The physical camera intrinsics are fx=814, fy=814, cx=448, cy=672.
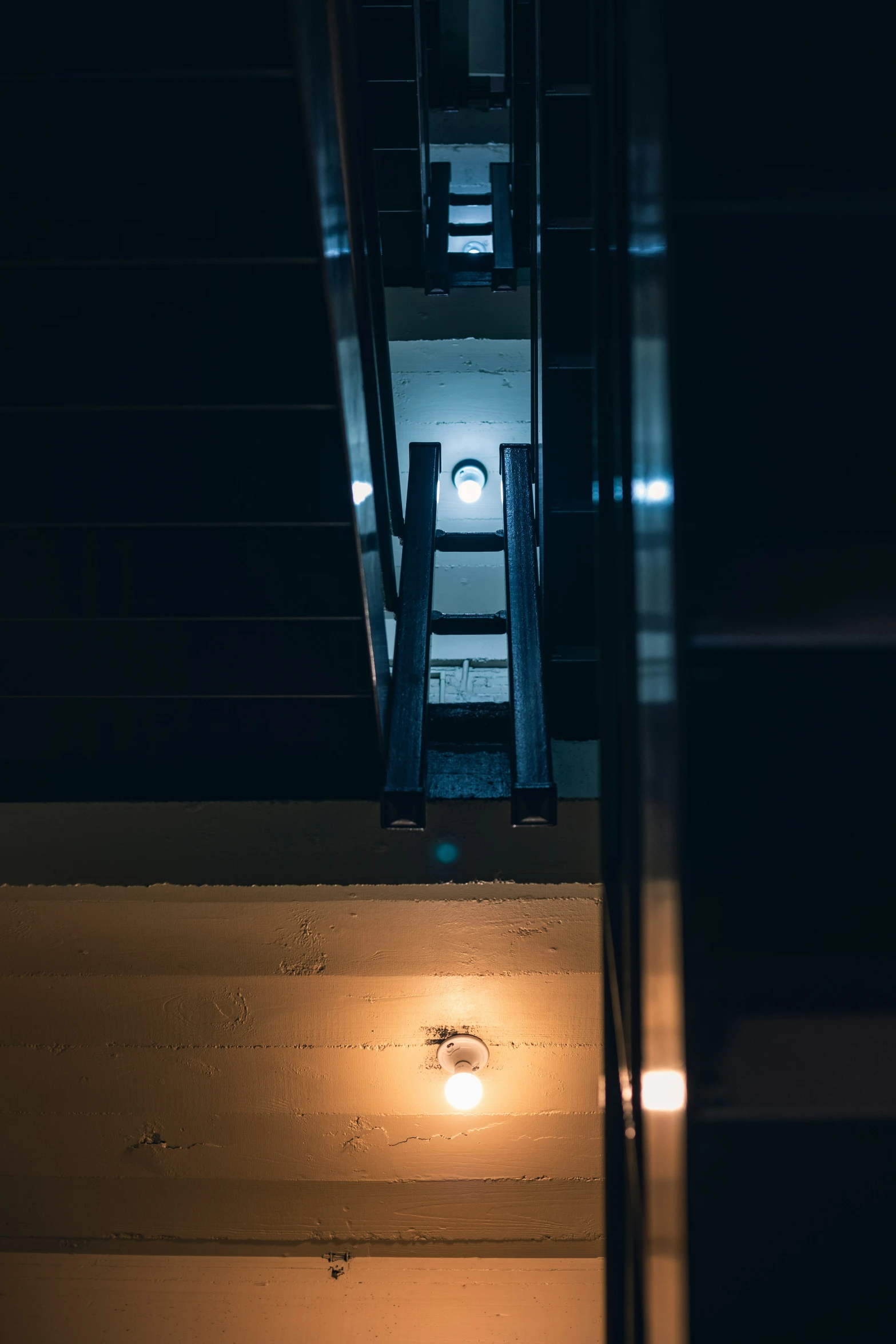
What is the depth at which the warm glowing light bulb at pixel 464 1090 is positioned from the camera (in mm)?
2428

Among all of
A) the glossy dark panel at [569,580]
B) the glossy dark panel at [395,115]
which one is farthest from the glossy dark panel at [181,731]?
the glossy dark panel at [395,115]

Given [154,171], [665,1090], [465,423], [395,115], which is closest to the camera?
[665,1090]

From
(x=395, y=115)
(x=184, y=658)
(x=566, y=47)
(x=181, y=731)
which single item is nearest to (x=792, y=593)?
(x=184, y=658)

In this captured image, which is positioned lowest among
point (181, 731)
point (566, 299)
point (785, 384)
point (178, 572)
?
→ point (785, 384)

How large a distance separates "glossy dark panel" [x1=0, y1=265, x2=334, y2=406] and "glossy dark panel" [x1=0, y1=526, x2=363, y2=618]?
11.7 inches

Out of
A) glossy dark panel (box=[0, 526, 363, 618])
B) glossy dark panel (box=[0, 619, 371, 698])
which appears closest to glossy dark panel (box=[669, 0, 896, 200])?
glossy dark panel (box=[0, 526, 363, 618])

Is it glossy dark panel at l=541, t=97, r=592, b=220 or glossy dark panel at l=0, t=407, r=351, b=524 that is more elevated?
glossy dark panel at l=541, t=97, r=592, b=220

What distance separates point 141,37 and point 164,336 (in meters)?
0.44

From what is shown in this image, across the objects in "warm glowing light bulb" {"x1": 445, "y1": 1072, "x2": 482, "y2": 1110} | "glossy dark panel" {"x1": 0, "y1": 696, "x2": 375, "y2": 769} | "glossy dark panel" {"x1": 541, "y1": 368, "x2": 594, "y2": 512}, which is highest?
"glossy dark panel" {"x1": 541, "y1": 368, "x2": 594, "y2": 512}

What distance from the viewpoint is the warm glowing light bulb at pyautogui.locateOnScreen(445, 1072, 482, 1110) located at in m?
2.43

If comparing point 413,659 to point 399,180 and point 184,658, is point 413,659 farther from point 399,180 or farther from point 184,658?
point 399,180

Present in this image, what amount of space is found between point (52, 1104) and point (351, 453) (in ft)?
7.55

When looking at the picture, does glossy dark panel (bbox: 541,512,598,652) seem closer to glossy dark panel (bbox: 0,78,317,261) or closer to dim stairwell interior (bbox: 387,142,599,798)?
dim stairwell interior (bbox: 387,142,599,798)

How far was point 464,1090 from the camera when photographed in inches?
95.8
